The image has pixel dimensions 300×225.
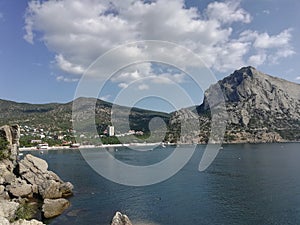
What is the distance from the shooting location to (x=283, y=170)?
280ft

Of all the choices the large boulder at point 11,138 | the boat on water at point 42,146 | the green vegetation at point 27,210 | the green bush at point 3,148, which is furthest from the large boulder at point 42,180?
the boat on water at point 42,146

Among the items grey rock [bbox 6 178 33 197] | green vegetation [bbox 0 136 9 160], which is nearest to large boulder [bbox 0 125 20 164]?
green vegetation [bbox 0 136 9 160]

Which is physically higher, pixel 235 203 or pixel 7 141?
pixel 7 141

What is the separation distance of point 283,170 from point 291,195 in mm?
32899

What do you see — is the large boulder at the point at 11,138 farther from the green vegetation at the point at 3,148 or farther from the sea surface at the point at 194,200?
the sea surface at the point at 194,200

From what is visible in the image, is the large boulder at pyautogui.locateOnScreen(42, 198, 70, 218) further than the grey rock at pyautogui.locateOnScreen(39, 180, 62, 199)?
No

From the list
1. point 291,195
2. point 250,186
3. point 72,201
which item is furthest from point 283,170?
point 72,201

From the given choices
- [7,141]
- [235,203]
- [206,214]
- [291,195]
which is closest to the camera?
[206,214]

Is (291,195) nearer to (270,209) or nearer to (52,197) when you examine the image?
(270,209)

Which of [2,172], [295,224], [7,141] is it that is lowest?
[295,224]

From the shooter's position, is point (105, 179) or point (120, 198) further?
point (105, 179)

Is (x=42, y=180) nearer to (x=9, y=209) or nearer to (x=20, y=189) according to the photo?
(x=20, y=189)

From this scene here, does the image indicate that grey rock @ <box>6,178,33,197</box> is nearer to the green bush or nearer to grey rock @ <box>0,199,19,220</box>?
the green bush

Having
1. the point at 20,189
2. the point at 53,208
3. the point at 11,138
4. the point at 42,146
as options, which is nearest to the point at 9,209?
the point at 53,208
